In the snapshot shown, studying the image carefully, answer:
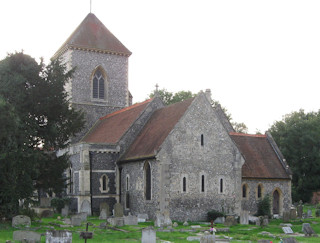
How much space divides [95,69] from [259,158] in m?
15.5

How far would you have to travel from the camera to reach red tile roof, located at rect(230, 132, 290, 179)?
35250 millimetres

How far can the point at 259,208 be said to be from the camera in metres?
34.4

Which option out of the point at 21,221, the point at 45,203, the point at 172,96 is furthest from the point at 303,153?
the point at 21,221

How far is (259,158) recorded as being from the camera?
3688cm

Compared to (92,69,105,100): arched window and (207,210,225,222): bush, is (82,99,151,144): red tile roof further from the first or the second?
(207,210,225,222): bush

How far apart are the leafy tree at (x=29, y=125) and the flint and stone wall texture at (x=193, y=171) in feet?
18.4

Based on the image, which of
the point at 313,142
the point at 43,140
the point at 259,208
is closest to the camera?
the point at 43,140

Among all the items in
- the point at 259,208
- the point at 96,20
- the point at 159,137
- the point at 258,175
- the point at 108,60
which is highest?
the point at 96,20

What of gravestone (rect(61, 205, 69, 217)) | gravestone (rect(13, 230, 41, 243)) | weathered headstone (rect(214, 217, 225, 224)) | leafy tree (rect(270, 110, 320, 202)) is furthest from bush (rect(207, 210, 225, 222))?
leafy tree (rect(270, 110, 320, 202))

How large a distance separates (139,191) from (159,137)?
3.75 metres

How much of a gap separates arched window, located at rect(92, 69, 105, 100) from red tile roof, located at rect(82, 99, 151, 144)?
82.0 inches

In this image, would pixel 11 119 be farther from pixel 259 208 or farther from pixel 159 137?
pixel 259 208

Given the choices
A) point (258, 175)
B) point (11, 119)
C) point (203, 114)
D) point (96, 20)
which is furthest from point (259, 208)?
point (96, 20)

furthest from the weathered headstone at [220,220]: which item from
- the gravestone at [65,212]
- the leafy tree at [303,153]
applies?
the leafy tree at [303,153]
